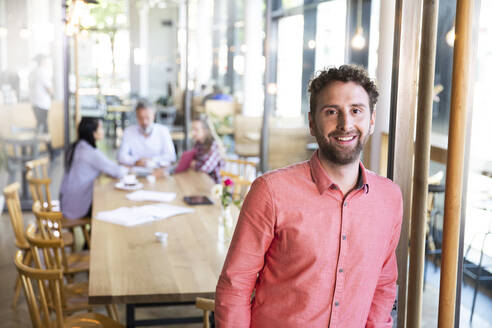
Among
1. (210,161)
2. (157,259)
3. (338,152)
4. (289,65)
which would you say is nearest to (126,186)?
(210,161)

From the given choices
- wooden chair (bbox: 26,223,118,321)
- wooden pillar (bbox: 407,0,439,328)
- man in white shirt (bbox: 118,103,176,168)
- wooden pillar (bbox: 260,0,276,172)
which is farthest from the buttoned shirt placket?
wooden pillar (bbox: 260,0,276,172)

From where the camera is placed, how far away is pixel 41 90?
22.8 feet

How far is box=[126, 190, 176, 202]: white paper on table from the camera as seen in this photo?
4.15 metres

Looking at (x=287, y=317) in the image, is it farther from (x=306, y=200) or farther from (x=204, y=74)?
(x=204, y=74)

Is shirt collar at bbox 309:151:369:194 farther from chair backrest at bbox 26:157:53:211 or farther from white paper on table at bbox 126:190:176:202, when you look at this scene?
chair backrest at bbox 26:157:53:211

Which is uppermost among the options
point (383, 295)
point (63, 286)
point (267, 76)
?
point (267, 76)

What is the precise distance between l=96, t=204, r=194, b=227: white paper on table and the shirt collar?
6.86 ft

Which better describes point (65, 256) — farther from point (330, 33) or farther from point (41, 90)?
point (41, 90)

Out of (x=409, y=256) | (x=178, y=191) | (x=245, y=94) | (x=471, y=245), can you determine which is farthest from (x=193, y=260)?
(x=245, y=94)

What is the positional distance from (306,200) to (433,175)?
0.65 meters

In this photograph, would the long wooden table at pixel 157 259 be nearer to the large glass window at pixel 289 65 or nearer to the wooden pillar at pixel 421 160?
the wooden pillar at pixel 421 160

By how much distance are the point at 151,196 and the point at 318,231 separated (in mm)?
2847

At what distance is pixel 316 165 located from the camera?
158 cm

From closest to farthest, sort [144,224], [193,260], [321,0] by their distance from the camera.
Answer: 1. [193,260]
2. [144,224]
3. [321,0]
